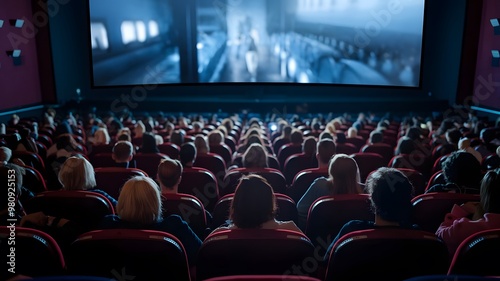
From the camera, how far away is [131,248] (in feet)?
6.27

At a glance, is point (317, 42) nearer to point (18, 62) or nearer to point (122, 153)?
point (18, 62)

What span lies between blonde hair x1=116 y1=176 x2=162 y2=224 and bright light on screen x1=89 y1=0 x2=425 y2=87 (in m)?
13.8

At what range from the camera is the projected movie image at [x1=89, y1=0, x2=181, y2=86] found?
15.5 meters

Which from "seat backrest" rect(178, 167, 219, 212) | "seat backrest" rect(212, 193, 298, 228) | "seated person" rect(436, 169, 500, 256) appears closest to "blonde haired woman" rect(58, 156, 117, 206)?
"seat backrest" rect(212, 193, 298, 228)

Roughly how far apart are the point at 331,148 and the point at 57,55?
14542 millimetres

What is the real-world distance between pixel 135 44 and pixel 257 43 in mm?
4455

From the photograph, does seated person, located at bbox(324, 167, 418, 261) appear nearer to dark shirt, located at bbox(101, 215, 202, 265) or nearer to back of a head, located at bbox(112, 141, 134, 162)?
dark shirt, located at bbox(101, 215, 202, 265)

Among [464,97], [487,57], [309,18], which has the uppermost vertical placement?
[309,18]

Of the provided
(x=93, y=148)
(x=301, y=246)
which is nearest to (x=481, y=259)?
(x=301, y=246)

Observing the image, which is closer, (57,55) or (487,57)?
(487,57)

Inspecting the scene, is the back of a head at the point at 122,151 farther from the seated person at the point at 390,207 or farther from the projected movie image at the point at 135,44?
the projected movie image at the point at 135,44

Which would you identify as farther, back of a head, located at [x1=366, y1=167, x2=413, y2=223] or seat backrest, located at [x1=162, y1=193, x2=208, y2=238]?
seat backrest, located at [x1=162, y1=193, x2=208, y2=238]

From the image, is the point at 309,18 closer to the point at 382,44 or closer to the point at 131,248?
the point at 382,44

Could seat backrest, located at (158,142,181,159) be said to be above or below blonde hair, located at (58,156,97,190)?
below
